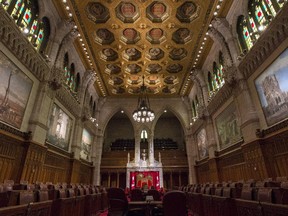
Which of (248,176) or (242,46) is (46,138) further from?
(242,46)

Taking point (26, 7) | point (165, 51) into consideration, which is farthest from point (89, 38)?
point (165, 51)

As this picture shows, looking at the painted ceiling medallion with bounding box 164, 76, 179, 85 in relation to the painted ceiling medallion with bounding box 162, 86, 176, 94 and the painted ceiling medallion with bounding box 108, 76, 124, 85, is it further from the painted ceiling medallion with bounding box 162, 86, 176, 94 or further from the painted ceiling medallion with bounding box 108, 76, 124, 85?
the painted ceiling medallion with bounding box 108, 76, 124, 85

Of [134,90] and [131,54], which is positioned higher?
[131,54]

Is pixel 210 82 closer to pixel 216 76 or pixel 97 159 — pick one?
pixel 216 76

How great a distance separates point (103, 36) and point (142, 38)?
9.20 ft

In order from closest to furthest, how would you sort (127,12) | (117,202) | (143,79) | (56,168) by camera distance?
(117,202), (56,168), (127,12), (143,79)

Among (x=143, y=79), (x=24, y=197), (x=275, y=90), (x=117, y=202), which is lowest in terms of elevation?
(x=117, y=202)

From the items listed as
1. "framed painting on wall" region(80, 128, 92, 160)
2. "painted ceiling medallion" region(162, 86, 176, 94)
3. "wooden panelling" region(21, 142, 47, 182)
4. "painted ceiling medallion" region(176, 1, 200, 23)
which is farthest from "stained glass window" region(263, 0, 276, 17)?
"framed painting on wall" region(80, 128, 92, 160)

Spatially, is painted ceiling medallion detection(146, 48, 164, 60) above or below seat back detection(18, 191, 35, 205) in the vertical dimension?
above

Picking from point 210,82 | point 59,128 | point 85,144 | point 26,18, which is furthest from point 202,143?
point 26,18

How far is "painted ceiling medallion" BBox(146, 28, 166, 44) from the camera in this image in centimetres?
1250

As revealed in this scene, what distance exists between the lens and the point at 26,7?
27.7ft

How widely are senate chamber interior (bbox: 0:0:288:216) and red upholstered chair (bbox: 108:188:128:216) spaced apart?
28 millimetres

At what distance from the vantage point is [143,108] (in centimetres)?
1307
